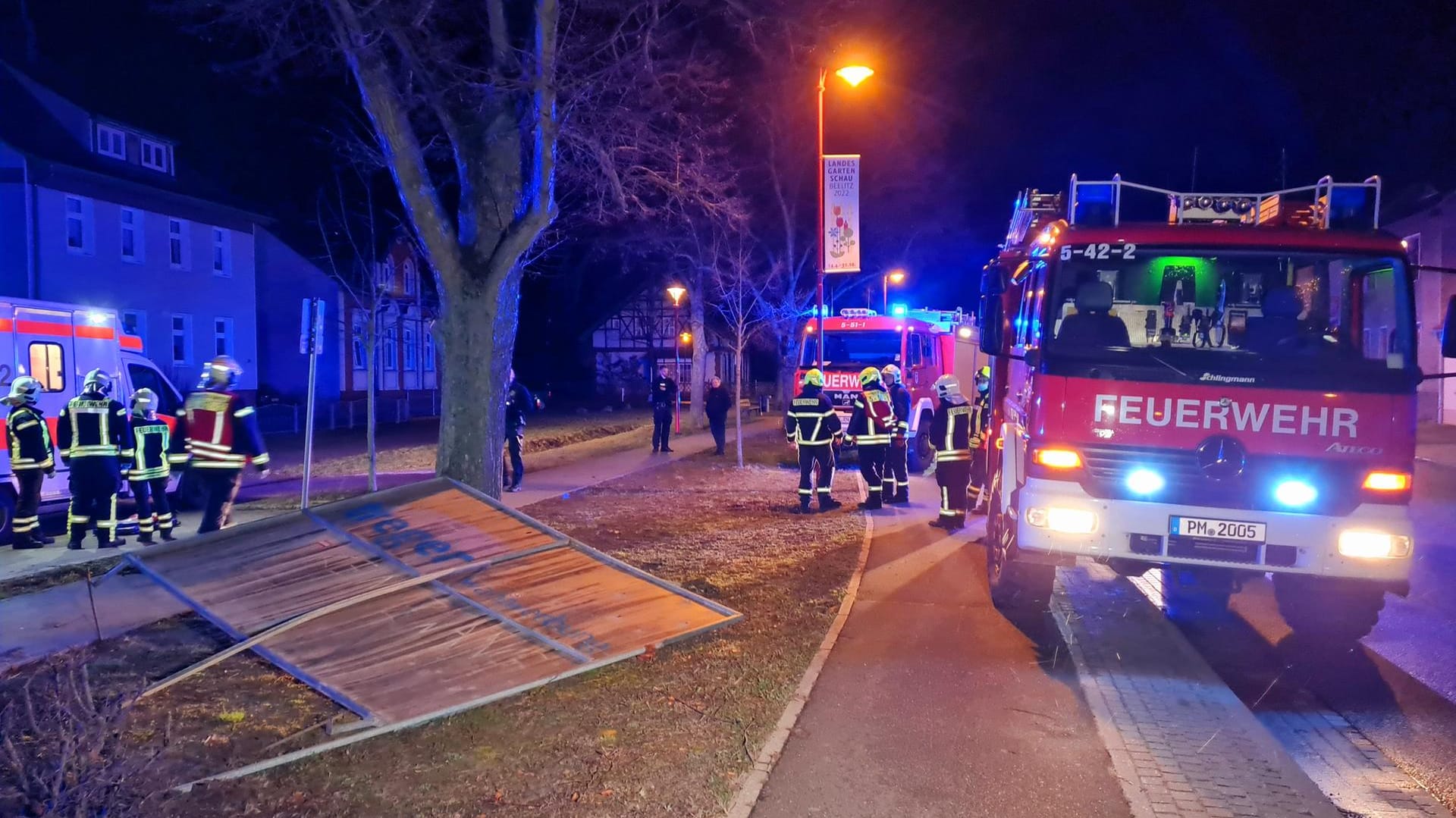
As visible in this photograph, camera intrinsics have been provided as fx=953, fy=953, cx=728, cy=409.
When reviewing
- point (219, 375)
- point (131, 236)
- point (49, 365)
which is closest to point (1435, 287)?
point (219, 375)

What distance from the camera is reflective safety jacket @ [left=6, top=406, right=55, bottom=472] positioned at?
8.91 meters

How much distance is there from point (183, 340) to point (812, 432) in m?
23.7

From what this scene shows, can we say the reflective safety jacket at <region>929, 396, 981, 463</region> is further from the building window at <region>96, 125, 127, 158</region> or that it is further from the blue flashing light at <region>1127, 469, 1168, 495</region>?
the building window at <region>96, 125, 127, 158</region>

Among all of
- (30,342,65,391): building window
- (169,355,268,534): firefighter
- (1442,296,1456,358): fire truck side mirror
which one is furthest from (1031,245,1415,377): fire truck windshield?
(30,342,65,391): building window

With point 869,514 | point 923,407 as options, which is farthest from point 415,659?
point 923,407

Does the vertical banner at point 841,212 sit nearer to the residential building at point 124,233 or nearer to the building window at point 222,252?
the residential building at point 124,233

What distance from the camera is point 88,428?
916 cm

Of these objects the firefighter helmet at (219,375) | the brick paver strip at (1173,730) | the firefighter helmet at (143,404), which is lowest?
the brick paver strip at (1173,730)

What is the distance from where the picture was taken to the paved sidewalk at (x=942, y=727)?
13.7 feet

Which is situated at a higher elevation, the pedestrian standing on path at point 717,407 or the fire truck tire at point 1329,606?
the pedestrian standing on path at point 717,407

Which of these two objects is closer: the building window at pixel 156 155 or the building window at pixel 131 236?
the building window at pixel 131 236

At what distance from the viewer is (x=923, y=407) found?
18297 mm

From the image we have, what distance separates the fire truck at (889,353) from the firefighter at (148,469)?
11198mm

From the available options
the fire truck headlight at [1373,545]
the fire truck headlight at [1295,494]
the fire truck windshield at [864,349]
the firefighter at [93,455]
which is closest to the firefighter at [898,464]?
the fire truck windshield at [864,349]
